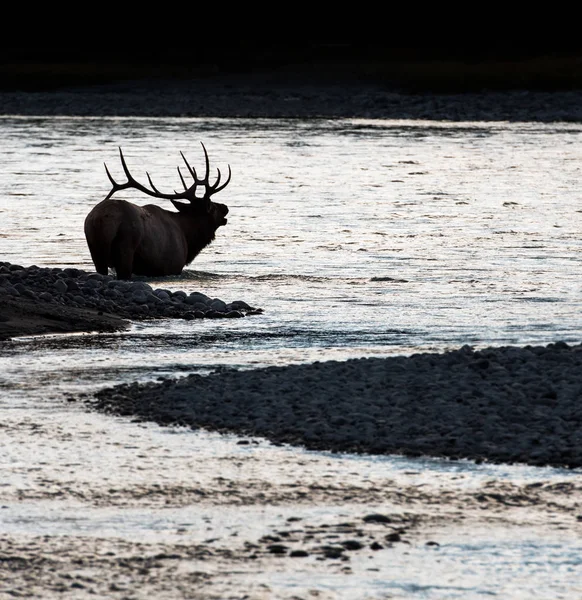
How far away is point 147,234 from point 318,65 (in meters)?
99.3

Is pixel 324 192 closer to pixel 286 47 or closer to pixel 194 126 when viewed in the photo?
pixel 194 126

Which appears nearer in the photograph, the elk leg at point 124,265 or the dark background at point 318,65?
the elk leg at point 124,265

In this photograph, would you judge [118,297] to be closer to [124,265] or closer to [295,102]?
[124,265]

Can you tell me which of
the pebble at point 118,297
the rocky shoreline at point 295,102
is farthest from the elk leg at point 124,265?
the rocky shoreline at point 295,102

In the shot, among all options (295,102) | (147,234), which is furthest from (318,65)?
(147,234)

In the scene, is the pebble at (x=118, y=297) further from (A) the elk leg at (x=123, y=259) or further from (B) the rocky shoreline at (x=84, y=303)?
(A) the elk leg at (x=123, y=259)

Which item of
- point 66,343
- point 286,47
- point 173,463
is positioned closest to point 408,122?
point 66,343


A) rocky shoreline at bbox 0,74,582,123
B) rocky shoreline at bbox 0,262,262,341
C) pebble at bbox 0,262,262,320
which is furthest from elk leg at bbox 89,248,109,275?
rocky shoreline at bbox 0,74,582,123

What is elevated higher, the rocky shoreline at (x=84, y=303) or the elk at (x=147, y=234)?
the elk at (x=147, y=234)

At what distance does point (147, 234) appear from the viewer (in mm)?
19859

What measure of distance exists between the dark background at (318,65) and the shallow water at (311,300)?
142 feet

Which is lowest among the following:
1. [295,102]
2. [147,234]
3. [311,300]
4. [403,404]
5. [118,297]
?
[295,102]

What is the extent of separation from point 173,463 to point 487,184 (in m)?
29.0

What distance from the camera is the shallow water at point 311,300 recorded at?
9.05 metres
